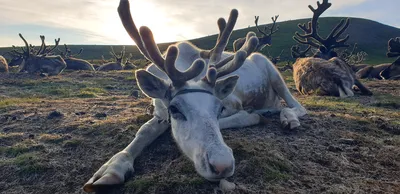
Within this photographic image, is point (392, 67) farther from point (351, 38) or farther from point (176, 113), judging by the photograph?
point (351, 38)

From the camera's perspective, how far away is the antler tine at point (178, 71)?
3.23 meters

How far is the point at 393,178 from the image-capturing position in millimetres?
3379

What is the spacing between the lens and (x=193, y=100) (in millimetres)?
3094

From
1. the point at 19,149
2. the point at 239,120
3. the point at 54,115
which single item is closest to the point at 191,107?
the point at 239,120

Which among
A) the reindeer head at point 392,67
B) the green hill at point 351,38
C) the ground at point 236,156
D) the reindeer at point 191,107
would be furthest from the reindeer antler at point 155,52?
the green hill at point 351,38

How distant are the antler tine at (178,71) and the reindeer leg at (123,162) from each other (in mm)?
910

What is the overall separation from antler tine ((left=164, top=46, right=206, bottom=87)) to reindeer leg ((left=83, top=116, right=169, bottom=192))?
0.91m

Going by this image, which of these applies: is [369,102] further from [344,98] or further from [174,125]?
[174,125]

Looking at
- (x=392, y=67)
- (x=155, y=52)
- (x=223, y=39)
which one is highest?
(x=223, y=39)

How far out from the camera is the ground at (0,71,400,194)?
3.16 m

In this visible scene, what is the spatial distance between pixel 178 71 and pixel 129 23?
82 cm

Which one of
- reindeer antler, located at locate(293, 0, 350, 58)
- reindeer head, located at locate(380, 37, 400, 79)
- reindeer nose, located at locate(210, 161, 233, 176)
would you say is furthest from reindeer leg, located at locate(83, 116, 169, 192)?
reindeer head, located at locate(380, 37, 400, 79)

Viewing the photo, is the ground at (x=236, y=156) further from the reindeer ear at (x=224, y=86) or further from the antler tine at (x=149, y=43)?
the antler tine at (x=149, y=43)

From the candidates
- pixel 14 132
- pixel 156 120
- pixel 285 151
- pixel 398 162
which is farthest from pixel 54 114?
pixel 398 162
